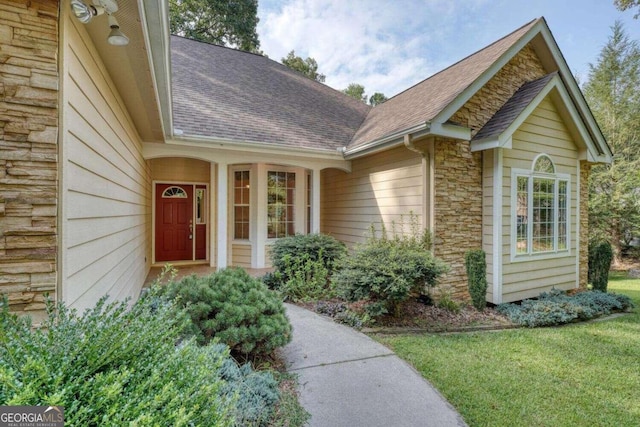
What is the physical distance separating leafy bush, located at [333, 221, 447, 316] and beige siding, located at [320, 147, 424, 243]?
52.0 inches

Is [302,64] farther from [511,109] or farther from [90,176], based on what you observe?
[90,176]

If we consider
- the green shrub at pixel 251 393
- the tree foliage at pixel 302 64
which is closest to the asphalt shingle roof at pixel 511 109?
the green shrub at pixel 251 393

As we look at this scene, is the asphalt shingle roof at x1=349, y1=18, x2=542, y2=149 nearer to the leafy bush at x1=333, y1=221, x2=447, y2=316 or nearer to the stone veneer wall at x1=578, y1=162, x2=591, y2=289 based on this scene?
the leafy bush at x1=333, y1=221, x2=447, y2=316

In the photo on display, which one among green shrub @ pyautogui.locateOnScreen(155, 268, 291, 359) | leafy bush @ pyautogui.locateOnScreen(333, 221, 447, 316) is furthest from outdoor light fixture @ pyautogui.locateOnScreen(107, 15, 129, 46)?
leafy bush @ pyautogui.locateOnScreen(333, 221, 447, 316)

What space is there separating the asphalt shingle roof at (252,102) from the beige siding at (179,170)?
2.08 metres

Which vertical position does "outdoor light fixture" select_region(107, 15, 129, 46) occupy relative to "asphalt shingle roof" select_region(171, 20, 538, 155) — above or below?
below

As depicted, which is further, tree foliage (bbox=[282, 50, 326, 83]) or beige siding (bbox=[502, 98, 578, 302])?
tree foliage (bbox=[282, 50, 326, 83])

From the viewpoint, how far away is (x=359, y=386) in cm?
309

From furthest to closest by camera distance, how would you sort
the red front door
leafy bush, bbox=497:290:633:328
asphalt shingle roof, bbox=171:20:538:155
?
the red front door, asphalt shingle roof, bbox=171:20:538:155, leafy bush, bbox=497:290:633:328

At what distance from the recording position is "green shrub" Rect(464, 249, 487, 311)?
561 cm

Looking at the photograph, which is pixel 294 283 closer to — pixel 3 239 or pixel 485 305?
pixel 485 305

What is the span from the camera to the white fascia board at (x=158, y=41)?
220 centimetres

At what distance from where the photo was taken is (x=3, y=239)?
179 cm

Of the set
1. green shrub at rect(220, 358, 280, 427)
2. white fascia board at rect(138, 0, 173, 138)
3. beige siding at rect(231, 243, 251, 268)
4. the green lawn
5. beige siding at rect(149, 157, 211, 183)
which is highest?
white fascia board at rect(138, 0, 173, 138)
